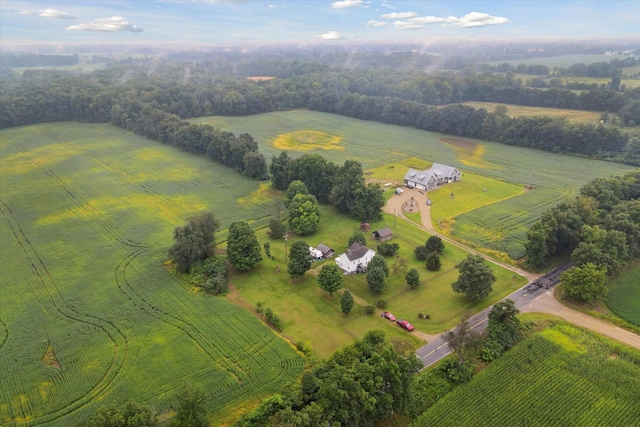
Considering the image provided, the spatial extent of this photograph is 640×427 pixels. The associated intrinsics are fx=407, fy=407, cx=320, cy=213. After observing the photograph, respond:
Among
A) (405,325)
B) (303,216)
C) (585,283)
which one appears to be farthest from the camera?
(303,216)

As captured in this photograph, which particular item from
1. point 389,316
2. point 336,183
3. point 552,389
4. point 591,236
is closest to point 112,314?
point 389,316

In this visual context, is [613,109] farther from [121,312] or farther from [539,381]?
[121,312]

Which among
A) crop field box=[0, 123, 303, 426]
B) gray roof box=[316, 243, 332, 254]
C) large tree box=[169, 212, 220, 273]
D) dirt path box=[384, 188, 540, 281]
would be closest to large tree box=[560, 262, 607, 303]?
dirt path box=[384, 188, 540, 281]

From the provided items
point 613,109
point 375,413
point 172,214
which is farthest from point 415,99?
point 375,413

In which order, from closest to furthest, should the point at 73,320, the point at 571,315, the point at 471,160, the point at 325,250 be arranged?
the point at 73,320 → the point at 571,315 → the point at 325,250 → the point at 471,160

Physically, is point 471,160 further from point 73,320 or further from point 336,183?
point 73,320

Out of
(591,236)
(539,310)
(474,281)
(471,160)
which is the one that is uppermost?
(591,236)

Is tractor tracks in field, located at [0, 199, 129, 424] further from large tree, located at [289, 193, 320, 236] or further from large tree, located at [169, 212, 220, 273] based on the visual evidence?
large tree, located at [289, 193, 320, 236]
